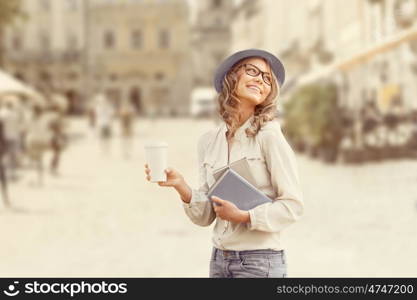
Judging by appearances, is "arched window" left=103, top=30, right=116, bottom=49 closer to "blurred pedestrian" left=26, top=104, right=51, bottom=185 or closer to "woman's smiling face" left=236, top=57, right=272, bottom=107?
"blurred pedestrian" left=26, top=104, right=51, bottom=185

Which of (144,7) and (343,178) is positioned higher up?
(144,7)

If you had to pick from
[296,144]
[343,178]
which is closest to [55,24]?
[296,144]

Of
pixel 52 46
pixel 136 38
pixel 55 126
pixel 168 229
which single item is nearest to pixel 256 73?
pixel 168 229

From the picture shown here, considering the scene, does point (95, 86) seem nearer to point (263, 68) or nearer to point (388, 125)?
point (388, 125)

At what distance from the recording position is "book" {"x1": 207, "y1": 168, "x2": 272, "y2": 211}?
2.51 metres

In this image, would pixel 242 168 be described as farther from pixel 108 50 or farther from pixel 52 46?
pixel 52 46

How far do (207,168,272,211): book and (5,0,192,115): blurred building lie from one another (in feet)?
251

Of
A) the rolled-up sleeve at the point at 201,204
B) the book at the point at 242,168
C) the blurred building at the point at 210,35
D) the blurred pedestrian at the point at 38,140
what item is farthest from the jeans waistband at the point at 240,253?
the blurred building at the point at 210,35

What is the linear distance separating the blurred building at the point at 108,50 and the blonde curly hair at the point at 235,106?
76.2 metres

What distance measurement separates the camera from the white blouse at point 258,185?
2.54 metres

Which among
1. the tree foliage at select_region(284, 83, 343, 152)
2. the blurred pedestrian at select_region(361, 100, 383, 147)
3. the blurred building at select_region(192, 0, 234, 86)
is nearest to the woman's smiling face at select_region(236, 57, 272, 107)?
the blurred pedestrian at select_region(361, 100, 383, 147)

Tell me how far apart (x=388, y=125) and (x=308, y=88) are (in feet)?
9.29

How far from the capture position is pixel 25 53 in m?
80.3

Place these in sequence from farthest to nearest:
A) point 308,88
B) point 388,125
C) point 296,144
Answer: point 296,144 < point 308,88 < point 388,125
